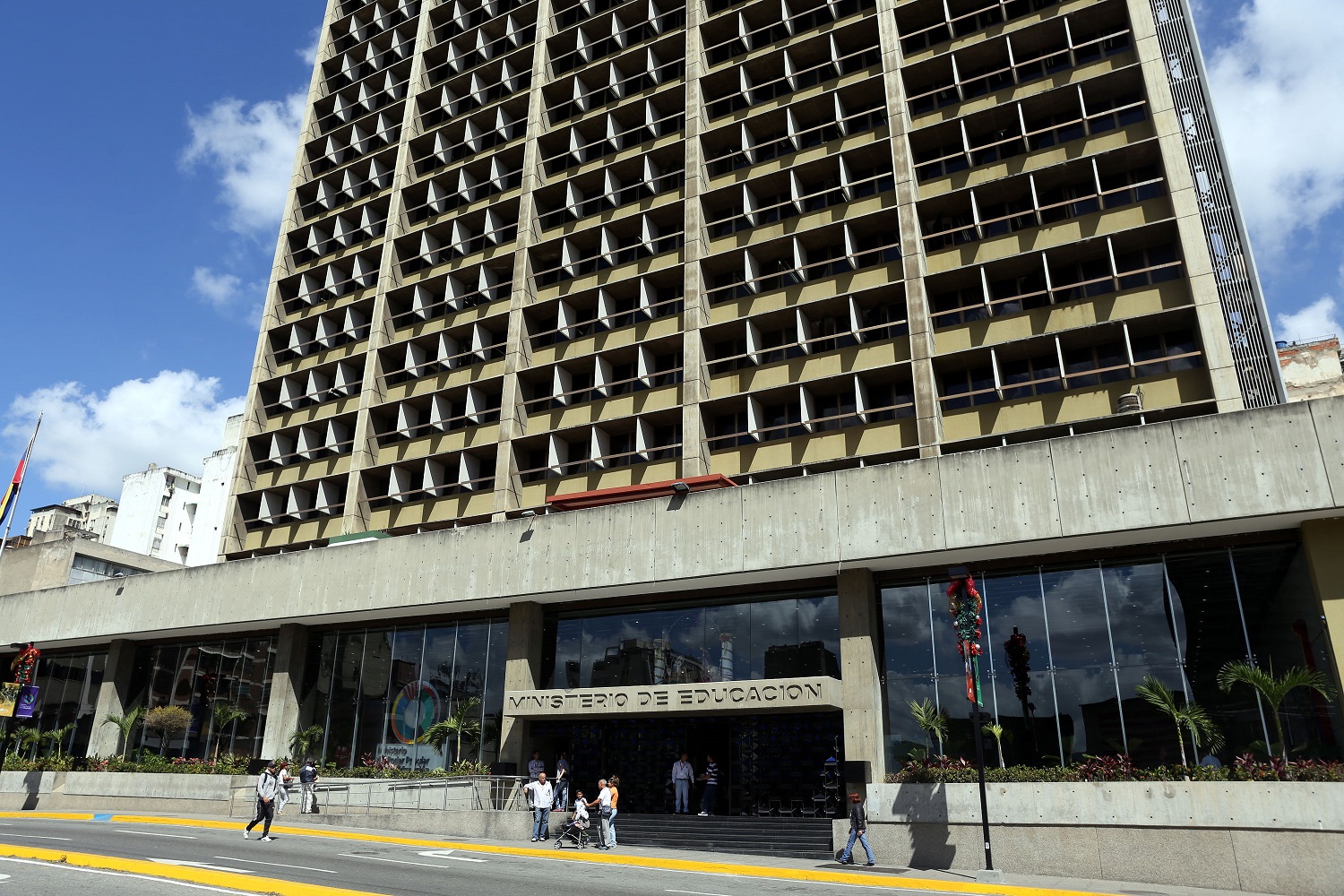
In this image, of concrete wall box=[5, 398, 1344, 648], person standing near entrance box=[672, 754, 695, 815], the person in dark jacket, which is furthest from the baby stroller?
concrete wall box=[5, 398, 1344, 648]

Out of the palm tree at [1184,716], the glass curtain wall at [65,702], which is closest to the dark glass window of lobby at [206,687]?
the glass curtain wall at [65,702]

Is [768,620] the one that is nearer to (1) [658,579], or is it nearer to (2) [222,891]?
(1) [658,579]

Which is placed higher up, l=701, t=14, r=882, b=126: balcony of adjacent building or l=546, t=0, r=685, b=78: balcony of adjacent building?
l=546, t=0, r=685, b=78: balcony of adjacent building

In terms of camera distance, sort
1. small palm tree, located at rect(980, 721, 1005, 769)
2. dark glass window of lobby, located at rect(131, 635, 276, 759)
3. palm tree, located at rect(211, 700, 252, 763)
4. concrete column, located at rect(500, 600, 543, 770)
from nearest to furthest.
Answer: small palm tree, located at rect(980, 721, 1005, 769)
concrete column, located at rect(500, 600, 543, 770)
dark glass window of lobby, located at rect(131, 635, 276, 759)
palm tree, located at rect(211, 700, 252, 763)

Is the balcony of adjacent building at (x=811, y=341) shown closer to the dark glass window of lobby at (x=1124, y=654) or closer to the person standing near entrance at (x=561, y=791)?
the dark glass window of lobby at (x=1124, y=654)

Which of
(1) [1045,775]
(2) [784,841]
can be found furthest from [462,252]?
(1) [1045,775]

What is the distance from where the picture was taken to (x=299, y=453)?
161ft

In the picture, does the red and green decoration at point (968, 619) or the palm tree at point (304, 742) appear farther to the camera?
the palm tree at point (304, 742)

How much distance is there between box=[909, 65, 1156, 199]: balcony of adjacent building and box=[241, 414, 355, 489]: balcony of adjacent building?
31.0 m

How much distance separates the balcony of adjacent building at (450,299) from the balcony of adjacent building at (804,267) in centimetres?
1170

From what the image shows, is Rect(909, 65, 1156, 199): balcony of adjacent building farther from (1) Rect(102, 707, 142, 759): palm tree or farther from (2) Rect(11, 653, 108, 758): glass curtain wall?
(2) Rect(11, 653, 108, 758): glass curtain wall

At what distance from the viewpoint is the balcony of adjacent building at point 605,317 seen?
42031mm

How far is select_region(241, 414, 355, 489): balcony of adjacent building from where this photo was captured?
160ft

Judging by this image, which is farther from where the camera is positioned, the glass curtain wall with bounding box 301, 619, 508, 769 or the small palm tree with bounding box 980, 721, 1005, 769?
the glass curtain wall with bounding box 301, 619, 508, 769
